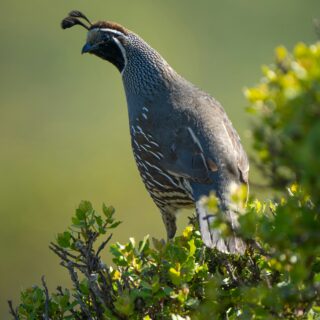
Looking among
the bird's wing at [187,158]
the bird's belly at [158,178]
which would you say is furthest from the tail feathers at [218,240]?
the bird's belly at [158,178]

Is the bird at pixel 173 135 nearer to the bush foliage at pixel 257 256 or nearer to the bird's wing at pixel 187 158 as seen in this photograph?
the bird's wing at pixel 187 158

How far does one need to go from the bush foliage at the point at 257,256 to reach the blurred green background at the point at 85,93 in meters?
6.65

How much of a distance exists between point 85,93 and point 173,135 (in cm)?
1055

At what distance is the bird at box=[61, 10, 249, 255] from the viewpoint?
4.75 meters

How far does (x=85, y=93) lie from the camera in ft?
50.5

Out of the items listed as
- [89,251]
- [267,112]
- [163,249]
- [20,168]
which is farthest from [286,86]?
[20,168]

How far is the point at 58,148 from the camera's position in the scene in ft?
46.5

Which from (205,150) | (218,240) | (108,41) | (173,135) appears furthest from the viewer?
(108,41)

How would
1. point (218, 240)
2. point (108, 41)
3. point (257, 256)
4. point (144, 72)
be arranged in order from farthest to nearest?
point (108, 41)
point (144, 72)
point (218, 240)
point (257, 256)

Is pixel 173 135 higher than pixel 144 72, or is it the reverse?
pixel 144 72

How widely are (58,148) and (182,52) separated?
392 centimetres

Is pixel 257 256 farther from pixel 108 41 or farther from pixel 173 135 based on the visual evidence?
pixel 108 41

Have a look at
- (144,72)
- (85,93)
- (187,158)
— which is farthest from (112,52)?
(85,93)

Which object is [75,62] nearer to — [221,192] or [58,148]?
[58,148]
